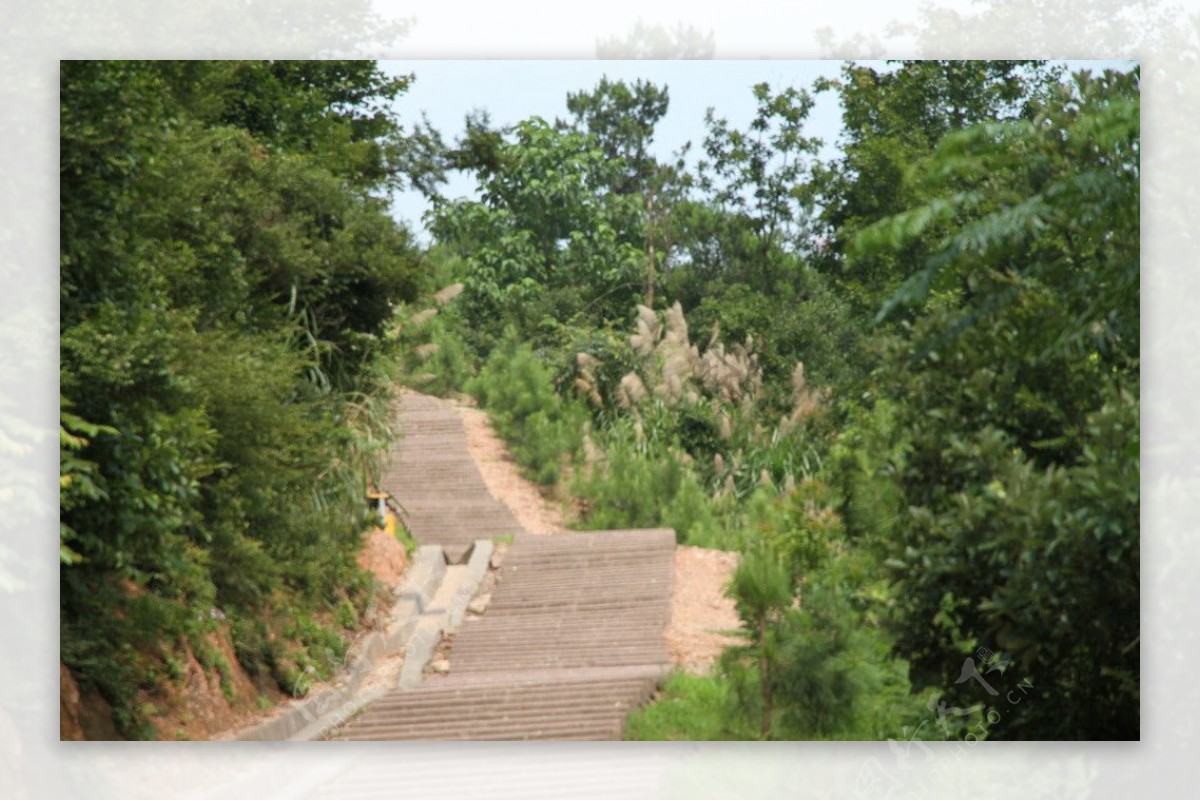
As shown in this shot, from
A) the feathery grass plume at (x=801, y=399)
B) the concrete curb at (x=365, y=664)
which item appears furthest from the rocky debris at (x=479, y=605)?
the feathery grass plume at (x=801, y=399)

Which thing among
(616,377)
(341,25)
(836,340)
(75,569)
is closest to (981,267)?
(836,340)

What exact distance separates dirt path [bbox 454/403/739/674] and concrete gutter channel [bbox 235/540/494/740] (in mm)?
283

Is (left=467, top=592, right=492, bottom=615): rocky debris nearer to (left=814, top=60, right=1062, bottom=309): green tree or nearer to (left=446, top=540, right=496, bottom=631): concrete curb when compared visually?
(left=446, top=540, right=496, bottom=631): concrete curb

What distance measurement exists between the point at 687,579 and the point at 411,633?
4.15 feet

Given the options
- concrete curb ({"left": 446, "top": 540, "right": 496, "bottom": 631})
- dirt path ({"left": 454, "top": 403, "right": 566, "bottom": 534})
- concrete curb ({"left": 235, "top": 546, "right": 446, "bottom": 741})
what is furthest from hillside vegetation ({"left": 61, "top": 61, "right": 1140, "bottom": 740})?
concrete curb ({"left": 446, "top": 540, "right": 496, "bottom": 631})

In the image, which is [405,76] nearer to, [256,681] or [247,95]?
[247,95]

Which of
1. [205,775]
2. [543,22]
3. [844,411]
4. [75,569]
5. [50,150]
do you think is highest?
[543,22]

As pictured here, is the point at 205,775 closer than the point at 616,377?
Yes

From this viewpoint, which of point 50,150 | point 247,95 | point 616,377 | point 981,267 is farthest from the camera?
point 247,95

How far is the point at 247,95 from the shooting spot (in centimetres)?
977

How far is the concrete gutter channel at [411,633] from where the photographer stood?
8.25 metres

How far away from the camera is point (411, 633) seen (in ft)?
28.7

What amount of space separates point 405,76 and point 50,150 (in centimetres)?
151

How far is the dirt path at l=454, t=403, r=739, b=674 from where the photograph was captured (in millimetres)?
8359
